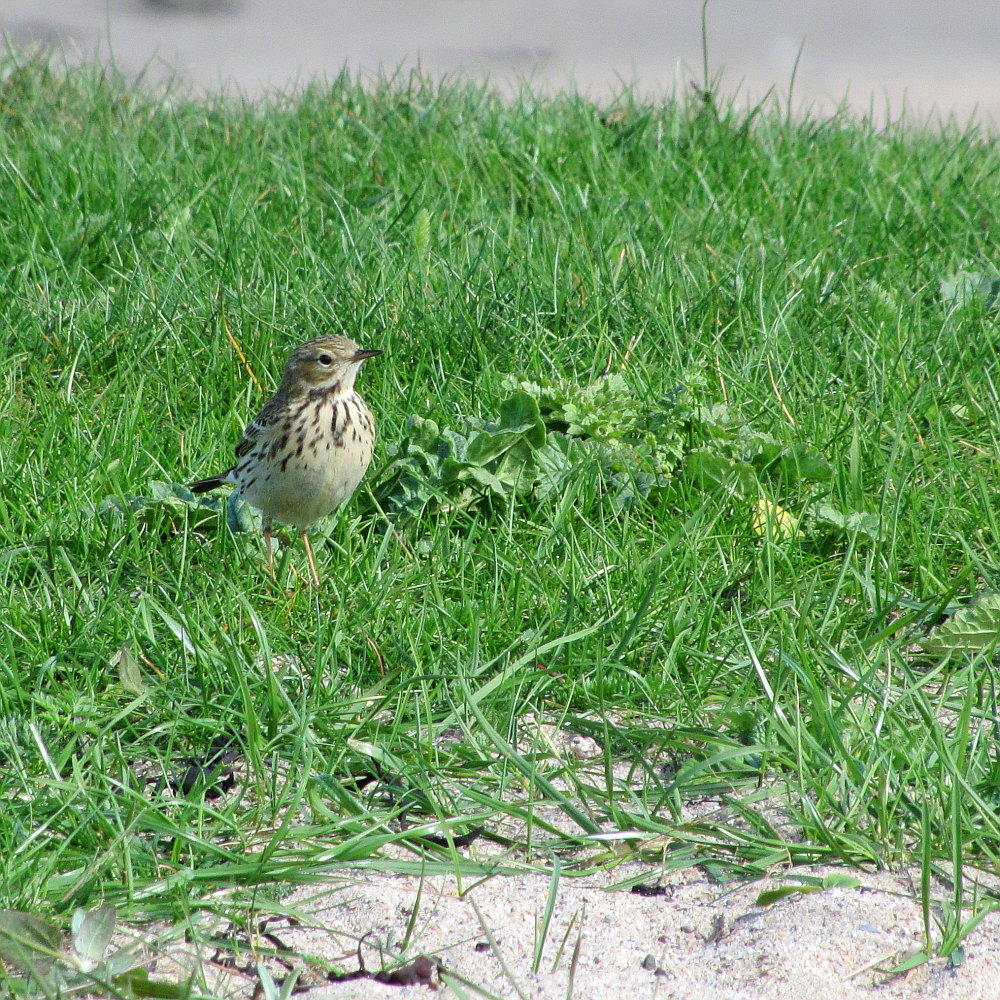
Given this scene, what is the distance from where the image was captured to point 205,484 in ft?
15.9

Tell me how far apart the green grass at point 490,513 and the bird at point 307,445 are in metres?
0.17

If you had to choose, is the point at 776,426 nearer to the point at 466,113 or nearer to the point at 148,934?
the point at 148,934

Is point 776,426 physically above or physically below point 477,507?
above

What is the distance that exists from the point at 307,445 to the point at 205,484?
0.54m

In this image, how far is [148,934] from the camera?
9.25ft

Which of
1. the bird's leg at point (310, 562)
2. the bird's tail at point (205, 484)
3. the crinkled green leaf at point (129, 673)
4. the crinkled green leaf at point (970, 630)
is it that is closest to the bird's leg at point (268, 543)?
the bird's leg at point (310, 562)

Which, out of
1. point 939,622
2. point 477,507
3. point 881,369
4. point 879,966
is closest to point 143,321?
point 477,507

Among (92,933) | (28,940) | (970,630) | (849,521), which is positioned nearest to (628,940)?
(92,933)

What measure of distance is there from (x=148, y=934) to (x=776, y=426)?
3.04 meters

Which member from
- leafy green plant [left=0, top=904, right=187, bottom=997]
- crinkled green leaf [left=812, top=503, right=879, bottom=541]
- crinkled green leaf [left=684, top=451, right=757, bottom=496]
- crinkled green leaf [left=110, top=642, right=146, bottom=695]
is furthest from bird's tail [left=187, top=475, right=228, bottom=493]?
leafy green plant [left=0, top=904, right=187, bottom=997]

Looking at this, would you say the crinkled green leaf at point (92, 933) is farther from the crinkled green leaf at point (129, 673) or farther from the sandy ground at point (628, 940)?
the crinkled green leaf at point (129, 673)

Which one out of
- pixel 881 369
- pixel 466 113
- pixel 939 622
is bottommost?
pixel 939 622

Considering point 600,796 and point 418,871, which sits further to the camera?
point 600,796

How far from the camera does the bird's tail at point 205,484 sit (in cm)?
480
